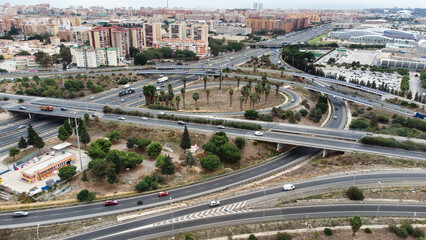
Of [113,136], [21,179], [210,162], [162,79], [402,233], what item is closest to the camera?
[402,233]

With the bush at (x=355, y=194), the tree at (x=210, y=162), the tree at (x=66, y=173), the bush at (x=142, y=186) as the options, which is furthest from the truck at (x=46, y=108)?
the bush at (x=355, y=194)

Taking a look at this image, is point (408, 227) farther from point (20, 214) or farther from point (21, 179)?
point (21, 179)

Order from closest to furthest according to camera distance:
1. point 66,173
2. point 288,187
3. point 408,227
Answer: point 408,227 → point 288,187 → point 66,173

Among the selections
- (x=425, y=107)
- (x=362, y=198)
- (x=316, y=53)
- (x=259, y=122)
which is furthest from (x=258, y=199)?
(x=316, y=53)

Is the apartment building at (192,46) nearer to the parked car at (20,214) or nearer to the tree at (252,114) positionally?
the tree at (252,114)

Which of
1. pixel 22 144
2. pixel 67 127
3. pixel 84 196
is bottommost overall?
pixel 84 196

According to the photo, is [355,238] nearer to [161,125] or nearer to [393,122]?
[161,125]

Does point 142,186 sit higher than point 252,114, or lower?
lower

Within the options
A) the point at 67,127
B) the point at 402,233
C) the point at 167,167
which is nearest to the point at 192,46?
the point at 67,127
